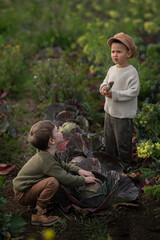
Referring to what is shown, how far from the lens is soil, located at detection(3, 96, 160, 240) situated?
243cm

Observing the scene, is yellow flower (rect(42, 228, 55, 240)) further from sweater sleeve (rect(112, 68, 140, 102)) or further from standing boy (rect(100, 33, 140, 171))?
sweater sleeve (rect(112, 68, 140, 102))

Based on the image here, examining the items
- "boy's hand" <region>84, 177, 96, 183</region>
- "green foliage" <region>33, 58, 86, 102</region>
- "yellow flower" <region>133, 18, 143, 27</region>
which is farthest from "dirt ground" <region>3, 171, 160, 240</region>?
"yellow flower" <region>133, 18, 143, 27</region>

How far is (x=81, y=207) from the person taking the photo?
8.84 feet

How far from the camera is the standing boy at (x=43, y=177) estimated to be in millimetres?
2549

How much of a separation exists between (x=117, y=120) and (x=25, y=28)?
19.7 ft

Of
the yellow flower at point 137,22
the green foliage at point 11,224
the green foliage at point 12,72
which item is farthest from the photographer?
the yellow flower at point 137,22

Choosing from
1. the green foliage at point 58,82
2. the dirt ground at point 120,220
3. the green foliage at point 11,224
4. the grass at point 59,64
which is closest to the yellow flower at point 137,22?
the grass at point 59,64

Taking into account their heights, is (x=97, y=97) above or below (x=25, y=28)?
below

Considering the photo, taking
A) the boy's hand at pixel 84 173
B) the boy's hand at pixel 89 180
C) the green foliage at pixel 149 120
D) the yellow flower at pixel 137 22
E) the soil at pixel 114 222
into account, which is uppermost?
the yellow flower at pixel 137 22

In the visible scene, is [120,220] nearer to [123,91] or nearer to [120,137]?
[120,137]

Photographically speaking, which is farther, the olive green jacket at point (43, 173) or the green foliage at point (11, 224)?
the olive green jacket at point (43, 173)

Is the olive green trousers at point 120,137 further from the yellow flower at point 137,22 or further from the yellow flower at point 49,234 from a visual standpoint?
the yellow flower at point 137,22

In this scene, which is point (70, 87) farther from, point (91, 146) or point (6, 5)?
point (6, 5)

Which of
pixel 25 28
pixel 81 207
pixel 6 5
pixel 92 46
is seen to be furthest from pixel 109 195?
pixel 6 5
